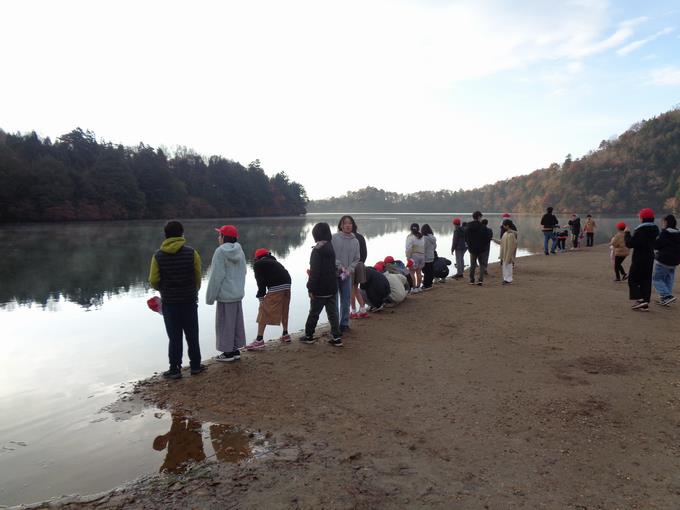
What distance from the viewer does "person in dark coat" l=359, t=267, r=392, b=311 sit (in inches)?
323

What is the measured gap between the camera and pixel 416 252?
1034 cm

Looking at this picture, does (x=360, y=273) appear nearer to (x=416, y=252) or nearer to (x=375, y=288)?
(x=375, y=288)

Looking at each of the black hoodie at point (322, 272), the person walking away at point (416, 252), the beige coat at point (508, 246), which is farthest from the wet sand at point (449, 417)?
the beige coat at point (508, 246)

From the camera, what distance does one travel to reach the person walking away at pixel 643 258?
755cm

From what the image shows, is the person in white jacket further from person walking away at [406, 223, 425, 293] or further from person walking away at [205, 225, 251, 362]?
person walking away at [406, 223, 425, 293]

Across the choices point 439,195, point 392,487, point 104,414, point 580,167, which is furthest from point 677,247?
point 439,195

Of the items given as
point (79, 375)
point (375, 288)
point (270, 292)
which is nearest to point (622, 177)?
point (375, 288)

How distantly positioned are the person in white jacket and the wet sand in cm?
28

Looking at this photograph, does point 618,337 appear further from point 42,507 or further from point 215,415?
point 42,507

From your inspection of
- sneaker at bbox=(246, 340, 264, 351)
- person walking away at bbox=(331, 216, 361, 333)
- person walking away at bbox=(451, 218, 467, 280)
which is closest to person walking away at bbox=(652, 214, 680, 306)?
person walking away at bbox=(451, 218, 467, 280)

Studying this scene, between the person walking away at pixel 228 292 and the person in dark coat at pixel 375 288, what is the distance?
323 centimetres

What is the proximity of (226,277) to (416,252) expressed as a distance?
19.6ft

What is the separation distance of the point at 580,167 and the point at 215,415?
11719 centimetres

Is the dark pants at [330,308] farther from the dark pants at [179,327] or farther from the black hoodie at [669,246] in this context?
the black hoodie at [669,246]
